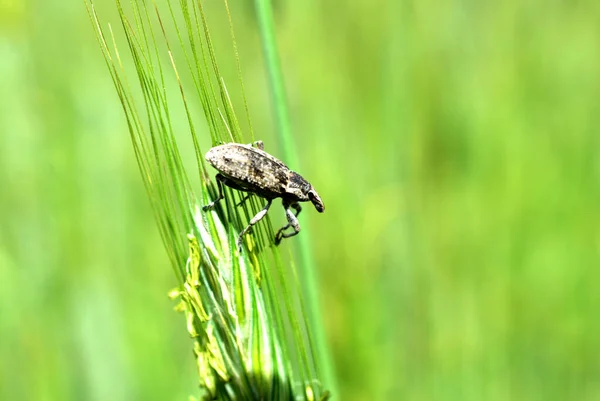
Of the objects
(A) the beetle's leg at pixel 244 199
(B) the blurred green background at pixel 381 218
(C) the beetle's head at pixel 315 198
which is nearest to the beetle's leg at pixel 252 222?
(A) the beetle's leg at pixel 244 199

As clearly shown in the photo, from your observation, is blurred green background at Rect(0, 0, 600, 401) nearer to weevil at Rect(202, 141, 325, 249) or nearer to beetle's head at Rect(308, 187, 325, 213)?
beetle's head at Rect(308, 187, 325, 213)

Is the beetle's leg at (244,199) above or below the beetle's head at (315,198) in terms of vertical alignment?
above

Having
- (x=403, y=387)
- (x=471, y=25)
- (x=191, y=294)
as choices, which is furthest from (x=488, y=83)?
(x=191, y=294)

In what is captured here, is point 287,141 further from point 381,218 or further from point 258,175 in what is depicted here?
point 381,218

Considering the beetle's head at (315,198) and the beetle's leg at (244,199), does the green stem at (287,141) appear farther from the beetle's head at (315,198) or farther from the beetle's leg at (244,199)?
the beetle's head at (315,198)

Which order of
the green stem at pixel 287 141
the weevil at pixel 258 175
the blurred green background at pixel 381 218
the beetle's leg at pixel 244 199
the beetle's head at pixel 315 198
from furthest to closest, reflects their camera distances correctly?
the beetle's head at pixel 315 198
the blurred green background at pixel 381 218
the weevil at pixel 258 175
the beetle's leg at pixel 244 199
the green stem at pixel 287 141

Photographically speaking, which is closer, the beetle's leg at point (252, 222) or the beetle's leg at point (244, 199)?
the beetle's leg at point (252, 222)
